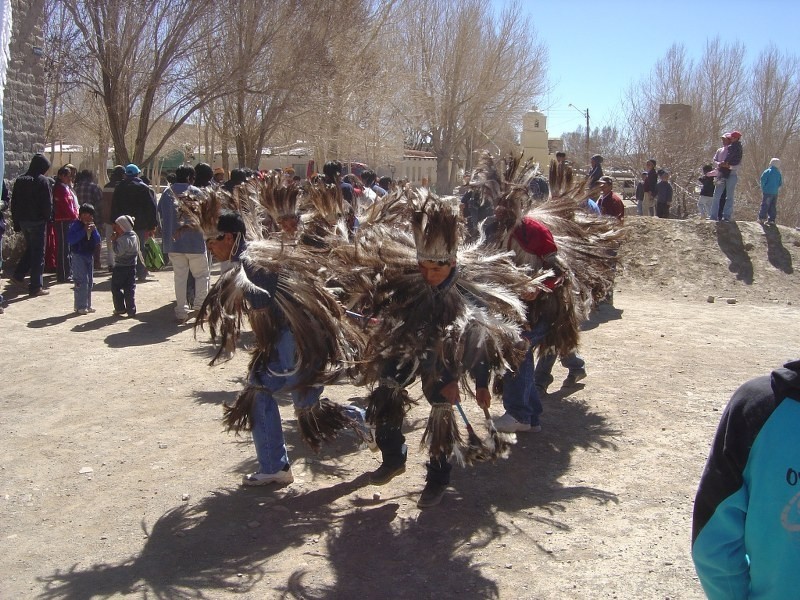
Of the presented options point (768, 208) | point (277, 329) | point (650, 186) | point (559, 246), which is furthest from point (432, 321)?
point (650, 186)

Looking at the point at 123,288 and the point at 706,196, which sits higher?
the point at 706,196

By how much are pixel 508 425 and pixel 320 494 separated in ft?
5.18

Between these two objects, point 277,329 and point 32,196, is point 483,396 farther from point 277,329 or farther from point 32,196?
point 32,196

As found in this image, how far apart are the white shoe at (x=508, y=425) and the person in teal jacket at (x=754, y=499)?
350 cm

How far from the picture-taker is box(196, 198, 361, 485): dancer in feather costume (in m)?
4.38

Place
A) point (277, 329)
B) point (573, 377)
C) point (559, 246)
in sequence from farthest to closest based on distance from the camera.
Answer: point (573, 377) < point (559, 246) < point (277, 329)

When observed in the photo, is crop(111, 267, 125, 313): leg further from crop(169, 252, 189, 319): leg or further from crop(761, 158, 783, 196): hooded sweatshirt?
crop(761, 158, 783, 196): hooded sweatshirt

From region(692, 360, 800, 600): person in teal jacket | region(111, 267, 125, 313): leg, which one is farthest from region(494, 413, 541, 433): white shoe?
region(111, 267, 125, 313): leg

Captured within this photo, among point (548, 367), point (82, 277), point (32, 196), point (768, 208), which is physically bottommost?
point (548, 367)

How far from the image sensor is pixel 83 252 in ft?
30.7

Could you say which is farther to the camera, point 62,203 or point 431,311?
point 62,203

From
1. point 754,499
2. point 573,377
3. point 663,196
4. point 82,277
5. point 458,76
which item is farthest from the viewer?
point 458,76

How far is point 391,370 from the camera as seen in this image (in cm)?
433

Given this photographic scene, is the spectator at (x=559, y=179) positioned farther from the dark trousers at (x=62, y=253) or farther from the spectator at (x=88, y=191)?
the spectator at (x=88, y=191)
